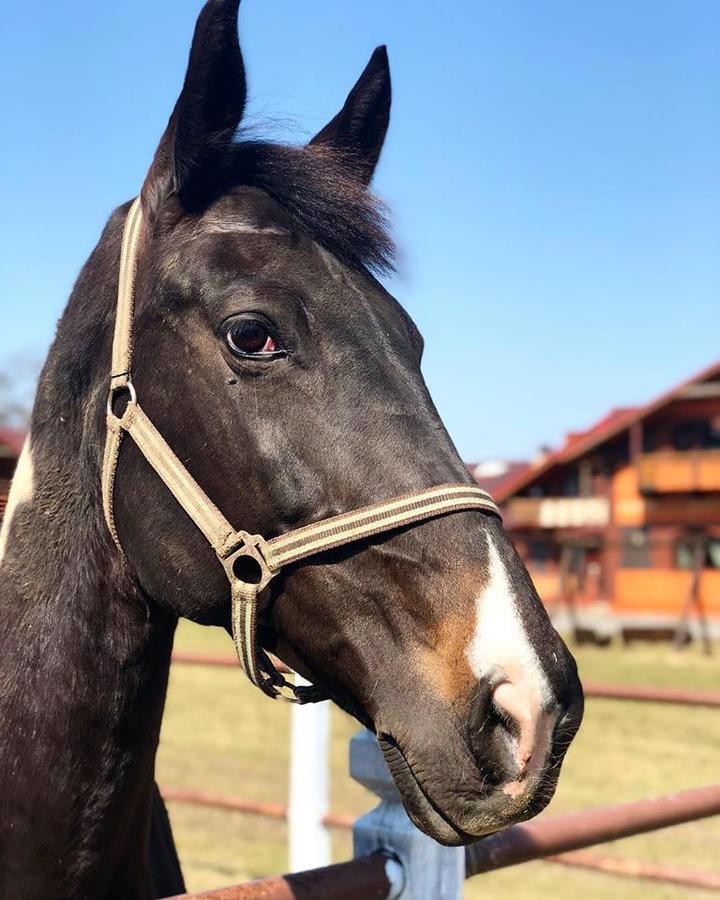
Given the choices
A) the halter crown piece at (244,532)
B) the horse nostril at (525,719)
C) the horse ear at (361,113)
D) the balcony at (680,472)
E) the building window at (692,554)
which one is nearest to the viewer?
the horse nostril at (525,719)

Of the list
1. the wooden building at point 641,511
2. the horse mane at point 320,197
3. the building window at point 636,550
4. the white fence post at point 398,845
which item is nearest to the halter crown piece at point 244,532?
the horse mane at point 320,197

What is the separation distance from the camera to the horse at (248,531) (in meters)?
1.47

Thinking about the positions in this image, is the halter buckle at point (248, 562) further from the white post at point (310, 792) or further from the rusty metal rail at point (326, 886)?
the white post at point (310, 792)

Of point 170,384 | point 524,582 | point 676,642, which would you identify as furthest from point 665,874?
point 676,642

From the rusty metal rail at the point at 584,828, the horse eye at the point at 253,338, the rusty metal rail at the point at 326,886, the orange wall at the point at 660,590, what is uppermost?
the horse eye at the point at 253,338

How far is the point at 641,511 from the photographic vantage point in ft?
90.6

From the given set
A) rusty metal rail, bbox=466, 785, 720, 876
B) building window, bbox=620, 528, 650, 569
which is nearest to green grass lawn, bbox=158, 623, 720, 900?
rusty metal rail, bbox=466, 785, 720, 876

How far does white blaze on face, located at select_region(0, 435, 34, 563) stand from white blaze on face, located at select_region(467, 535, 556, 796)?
945 millimetres

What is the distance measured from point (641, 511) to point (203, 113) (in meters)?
27.2

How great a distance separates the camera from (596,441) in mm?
28078

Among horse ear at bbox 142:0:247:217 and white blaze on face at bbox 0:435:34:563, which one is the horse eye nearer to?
horse ear at bbox 142:0:247:217

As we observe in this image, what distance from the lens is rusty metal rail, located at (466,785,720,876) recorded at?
221 centimetres

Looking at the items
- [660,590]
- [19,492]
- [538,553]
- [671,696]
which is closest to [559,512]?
[538,553]

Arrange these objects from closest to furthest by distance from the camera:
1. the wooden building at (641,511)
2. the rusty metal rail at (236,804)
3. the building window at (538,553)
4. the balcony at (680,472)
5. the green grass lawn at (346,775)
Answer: the rusty metal rail at (236,804), the green grass lawn at (346,775), the balcony at (680,472), the wooden building at (641,511), the building window at (538,553)
